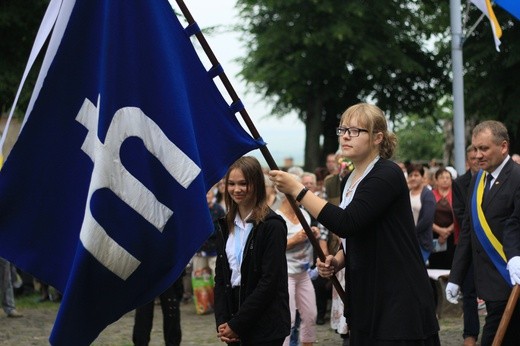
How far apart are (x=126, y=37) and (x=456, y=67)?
39.3 ft

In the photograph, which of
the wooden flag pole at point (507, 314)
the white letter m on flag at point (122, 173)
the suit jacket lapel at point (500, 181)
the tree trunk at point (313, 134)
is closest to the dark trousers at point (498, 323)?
the wooden flag pole at point (507, 314)

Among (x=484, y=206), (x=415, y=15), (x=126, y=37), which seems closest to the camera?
(x=126, y=37)

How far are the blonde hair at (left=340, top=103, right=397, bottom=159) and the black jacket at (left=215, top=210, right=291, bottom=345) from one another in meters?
1.40

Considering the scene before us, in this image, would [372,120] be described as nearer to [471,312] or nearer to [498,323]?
[498,323]

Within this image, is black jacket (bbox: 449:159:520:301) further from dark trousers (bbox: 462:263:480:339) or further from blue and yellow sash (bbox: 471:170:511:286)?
dark trousers (bbox: 462:263:480:339)

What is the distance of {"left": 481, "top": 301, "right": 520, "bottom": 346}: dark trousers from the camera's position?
26.3ft

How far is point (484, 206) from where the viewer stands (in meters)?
8.22

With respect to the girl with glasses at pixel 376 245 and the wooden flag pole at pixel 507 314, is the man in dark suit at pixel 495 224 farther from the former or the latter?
the girl with glasses at pixel 376 245

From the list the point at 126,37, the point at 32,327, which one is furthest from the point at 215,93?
the point at 32,327

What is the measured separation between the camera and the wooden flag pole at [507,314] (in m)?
7.75

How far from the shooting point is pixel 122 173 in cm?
579

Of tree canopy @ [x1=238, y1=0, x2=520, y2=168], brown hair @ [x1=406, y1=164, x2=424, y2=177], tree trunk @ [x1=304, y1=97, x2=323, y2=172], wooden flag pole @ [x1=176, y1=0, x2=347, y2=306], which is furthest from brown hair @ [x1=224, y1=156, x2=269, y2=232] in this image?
tree trunk @ [x1=304, y1=97, x2=323, y2=172]

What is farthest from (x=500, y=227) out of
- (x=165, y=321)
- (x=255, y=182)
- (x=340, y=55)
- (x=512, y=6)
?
(x=340, y=55)

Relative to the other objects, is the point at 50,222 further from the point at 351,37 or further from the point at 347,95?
the point at 347,95
